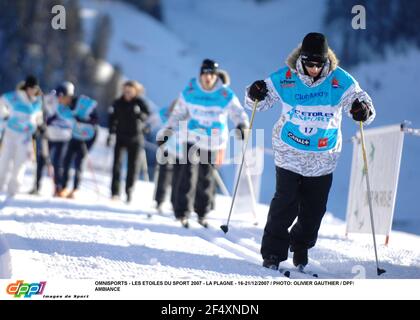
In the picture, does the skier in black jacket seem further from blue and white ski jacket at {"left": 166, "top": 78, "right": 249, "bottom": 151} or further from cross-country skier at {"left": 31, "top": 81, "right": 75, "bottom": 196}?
blue and white ski jacket at {"left": 166, "top": 78, "right": 249, "bottom": 151}

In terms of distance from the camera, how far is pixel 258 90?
10.5ft

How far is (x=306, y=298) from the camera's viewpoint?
2.54 metres

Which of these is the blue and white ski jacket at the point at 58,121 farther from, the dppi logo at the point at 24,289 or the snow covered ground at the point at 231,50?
the dppi logo at the point at 24,289

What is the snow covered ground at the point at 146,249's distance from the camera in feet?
9.17

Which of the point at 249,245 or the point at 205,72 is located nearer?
the point at 249,245

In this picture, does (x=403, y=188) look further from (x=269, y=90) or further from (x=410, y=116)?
(x=269, y=90)

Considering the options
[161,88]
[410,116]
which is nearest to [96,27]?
[161,88]

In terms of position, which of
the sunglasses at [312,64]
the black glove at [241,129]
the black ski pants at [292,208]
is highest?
the sunglasses at [312,64]

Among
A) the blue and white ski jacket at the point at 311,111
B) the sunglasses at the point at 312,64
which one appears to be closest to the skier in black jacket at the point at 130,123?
the blue and white ski jacket at the point at 311,111

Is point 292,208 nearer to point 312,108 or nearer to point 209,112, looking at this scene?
point 312,108

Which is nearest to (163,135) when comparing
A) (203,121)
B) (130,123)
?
(203,121)

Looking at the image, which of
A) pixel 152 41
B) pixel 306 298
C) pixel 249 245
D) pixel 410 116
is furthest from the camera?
pixel 152 41

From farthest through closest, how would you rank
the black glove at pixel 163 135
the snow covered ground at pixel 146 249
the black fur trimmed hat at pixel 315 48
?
1. the black glove at pixel 163 135
2. the black fur trimmed hat at pixel 315 48
3. the snow covered ground at pixel 146 249
